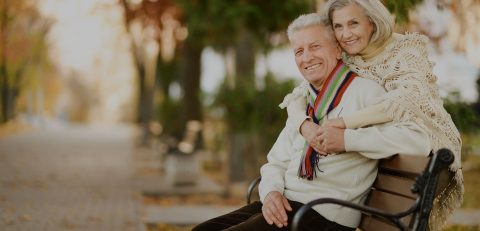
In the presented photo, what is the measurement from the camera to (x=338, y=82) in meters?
3.55

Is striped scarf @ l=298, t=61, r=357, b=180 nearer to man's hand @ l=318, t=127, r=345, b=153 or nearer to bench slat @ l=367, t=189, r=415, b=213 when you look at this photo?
man's hand @ l=318, t=127, r=345, b=153

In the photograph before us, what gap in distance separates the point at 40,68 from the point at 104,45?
10.8m

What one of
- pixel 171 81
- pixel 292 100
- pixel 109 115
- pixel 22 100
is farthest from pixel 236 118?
pixel 109 115

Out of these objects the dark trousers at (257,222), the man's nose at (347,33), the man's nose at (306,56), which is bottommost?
the dark trousers at (257,222)

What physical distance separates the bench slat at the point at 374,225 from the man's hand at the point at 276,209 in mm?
442

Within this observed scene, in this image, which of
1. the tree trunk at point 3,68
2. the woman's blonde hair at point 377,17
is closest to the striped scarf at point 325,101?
the woman's blonde hair at point 377,17

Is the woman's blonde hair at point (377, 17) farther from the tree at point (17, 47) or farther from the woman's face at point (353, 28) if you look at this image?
the tree at point (17, 47)

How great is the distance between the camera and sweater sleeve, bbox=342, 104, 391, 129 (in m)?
3.32

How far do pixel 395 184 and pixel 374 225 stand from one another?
291 millimetres

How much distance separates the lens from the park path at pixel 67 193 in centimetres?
765

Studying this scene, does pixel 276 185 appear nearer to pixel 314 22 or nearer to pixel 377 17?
pixel 314 22

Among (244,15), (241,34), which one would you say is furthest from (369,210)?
(241,34)

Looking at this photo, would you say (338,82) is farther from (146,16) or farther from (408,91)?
(146,16)

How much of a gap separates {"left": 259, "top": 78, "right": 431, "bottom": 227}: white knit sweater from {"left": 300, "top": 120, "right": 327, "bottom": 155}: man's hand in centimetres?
10
